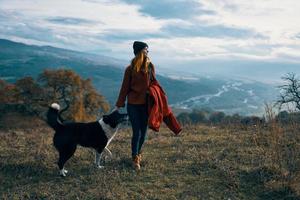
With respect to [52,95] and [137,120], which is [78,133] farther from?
[52,95]

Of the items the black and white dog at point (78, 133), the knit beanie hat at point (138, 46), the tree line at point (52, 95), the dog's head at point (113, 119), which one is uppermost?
the knit beanie hat at point (138, 46)

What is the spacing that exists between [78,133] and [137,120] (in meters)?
1.13

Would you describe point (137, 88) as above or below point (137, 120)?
above

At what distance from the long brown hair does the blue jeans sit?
0.71 m

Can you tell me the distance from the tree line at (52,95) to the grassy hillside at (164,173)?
35.7 metres

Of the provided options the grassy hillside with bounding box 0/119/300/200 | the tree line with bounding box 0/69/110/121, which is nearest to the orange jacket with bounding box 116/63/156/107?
the grassy hillside with bounding box 0/119/300/200

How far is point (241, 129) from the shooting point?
14445 mm

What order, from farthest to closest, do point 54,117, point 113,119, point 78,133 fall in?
point 113,119 → point 78,133 → point 54,117

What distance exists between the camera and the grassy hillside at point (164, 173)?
737cm

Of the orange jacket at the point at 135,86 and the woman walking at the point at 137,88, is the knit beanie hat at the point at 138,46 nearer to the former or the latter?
the woman walking at the point at 137,88

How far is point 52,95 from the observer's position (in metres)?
47.2

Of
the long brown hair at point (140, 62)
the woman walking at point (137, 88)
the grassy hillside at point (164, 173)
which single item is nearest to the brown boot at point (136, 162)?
the woman walking at point (137, 88)

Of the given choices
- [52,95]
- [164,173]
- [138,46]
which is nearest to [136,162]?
[164,173]

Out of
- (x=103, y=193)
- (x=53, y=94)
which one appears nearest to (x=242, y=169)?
(x=103, y=193)
